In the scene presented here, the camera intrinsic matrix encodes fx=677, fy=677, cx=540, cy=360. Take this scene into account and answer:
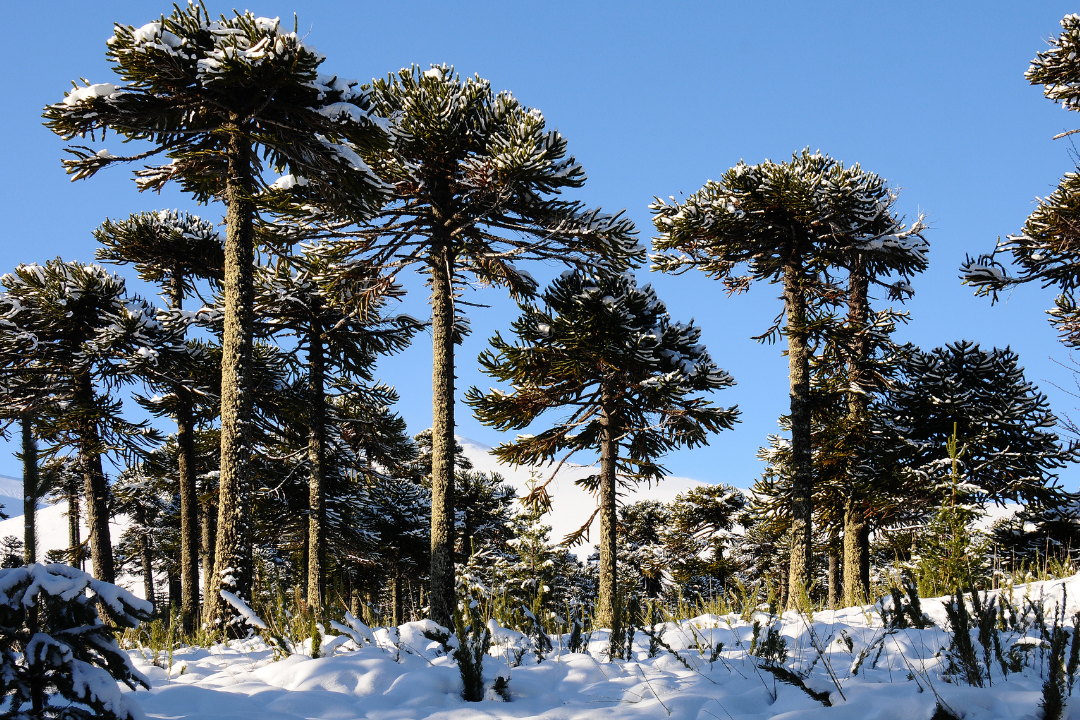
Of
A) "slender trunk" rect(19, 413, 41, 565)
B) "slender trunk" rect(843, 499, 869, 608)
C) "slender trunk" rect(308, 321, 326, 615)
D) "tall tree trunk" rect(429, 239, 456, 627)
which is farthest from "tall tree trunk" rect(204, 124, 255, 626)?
"slender trunk" rect(843, 499, 869, 608)

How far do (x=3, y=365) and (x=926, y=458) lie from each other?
18.6m

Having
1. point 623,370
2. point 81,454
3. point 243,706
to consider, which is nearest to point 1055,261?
point 623,370

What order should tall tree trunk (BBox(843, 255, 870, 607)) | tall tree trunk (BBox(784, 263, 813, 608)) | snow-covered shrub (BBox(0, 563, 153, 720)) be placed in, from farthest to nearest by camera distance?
tall tree trunk (BBox(843, 255, 870, 607))
tall tree trunk (BBox(784, 263, 813, 608))
snow-covered shrub (BBox(0, 563, 153, 720))

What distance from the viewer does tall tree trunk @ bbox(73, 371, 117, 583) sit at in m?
13.5

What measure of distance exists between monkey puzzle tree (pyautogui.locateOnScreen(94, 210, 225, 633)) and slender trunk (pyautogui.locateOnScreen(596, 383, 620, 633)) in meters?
8.36

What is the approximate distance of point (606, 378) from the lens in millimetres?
13312

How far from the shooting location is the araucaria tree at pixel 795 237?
11.9 m

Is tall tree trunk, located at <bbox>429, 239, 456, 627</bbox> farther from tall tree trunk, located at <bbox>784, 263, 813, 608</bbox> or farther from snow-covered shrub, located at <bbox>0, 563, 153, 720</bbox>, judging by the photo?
snow-covered shrub, located at <bbox>0, 563, 153, 720</bbox>

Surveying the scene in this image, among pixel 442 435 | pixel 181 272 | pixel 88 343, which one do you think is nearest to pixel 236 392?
pixel 442 435

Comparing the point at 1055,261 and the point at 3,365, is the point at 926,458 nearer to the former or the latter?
the point at 1055,261

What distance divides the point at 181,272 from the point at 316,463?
5.69 m

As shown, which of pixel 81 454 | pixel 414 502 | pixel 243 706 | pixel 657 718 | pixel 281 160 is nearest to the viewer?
pixel 657 718

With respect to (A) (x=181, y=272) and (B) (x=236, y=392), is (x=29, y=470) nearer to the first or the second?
(B) (x=236, y=392)

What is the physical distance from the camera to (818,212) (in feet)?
39.8
